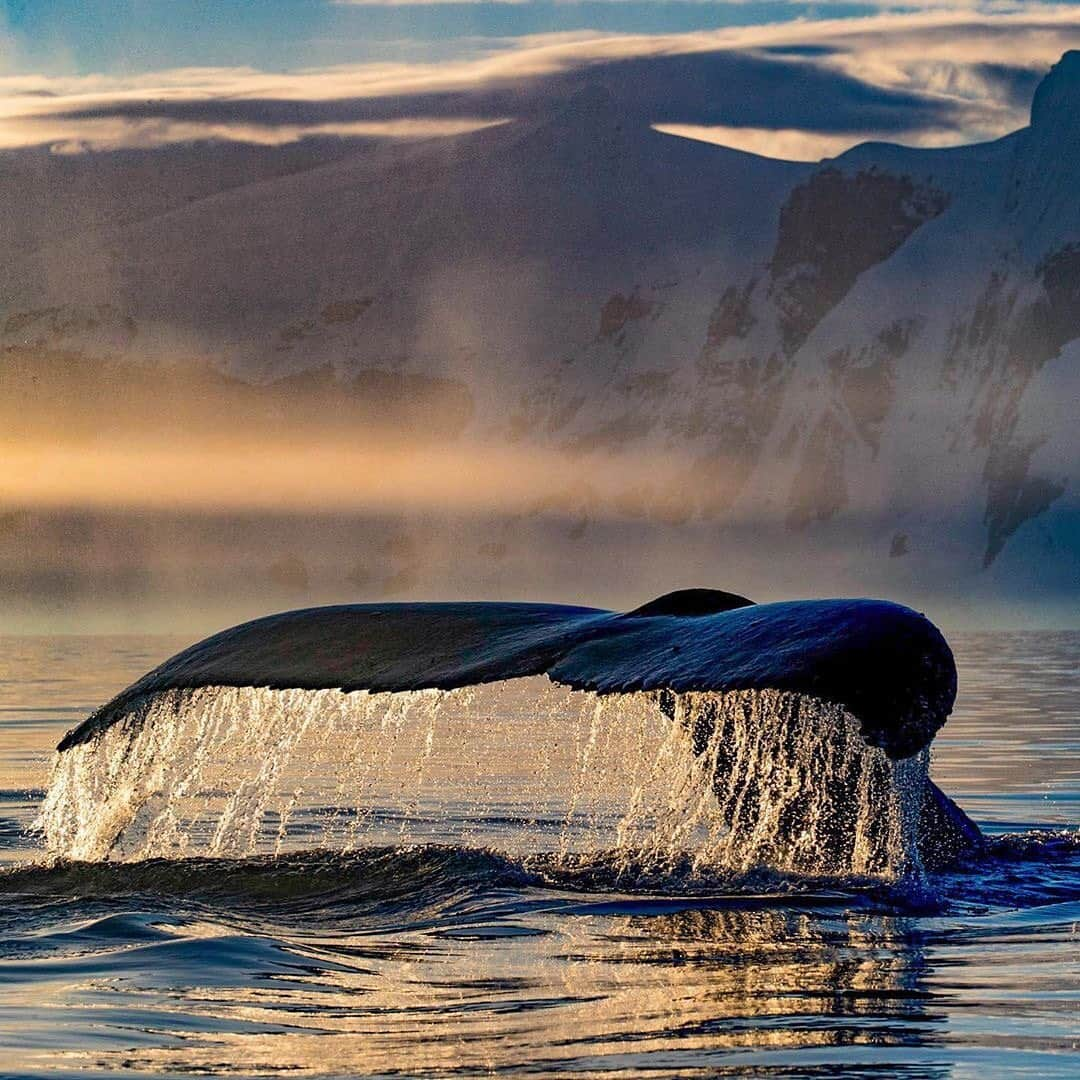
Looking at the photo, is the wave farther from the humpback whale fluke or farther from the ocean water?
the humpback whale fluke

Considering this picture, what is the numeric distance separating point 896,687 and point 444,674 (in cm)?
159

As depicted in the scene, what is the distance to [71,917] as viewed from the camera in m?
6.89

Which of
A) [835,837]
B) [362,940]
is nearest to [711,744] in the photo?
[835,837]

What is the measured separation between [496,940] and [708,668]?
5.31 feet

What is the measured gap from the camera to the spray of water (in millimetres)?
6895

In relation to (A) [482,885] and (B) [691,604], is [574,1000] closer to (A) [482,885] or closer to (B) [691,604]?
(B) [691,604]

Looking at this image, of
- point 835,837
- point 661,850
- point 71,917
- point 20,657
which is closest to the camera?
point 71,917

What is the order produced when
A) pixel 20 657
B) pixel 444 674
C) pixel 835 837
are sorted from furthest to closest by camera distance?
pixel 20 657 → pixel 835 837 → pixel 444 674

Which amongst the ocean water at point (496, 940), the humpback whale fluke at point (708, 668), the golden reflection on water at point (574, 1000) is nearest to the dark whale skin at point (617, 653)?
the humpback whale fluke at point (708, 668)

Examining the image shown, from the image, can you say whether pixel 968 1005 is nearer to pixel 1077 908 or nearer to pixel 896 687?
pixel 896 687

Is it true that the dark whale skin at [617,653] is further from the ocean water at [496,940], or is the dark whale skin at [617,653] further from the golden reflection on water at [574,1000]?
the golden reflection on water at [574,1000]

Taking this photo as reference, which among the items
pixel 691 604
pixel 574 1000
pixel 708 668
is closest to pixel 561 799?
pixel 691 604

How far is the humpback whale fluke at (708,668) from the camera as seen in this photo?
16.1 feet

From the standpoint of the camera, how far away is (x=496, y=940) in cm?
643
